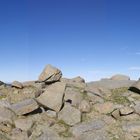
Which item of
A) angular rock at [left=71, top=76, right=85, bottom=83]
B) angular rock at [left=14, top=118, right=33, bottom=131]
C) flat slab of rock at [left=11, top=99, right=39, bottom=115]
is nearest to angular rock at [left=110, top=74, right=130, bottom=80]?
angular rock at [left=71, top=76, right=85, bottom=83]

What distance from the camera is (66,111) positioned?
2156cm

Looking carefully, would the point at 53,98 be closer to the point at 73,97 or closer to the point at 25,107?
the point at 73,97

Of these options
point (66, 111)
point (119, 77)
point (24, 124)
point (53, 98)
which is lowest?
point (24, 124)

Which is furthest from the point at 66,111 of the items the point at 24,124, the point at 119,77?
the point at 119,77

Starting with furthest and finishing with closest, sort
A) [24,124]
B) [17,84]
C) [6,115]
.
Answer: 1. [17,84]
2. [6,115]
3. [24,124]

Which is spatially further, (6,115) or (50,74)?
(50,74)

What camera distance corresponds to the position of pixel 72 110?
71.1ft

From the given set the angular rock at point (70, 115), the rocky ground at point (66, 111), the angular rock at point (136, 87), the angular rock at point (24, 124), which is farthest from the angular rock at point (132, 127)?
the angular rock at point (24, 124)

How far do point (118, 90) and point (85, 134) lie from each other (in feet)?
24.6

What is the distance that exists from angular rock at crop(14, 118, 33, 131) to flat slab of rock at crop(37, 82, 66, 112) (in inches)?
78.3

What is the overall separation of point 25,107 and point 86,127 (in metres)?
4.62

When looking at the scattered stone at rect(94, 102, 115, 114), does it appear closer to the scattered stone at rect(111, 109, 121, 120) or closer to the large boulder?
the scattered stone at rect(111, 109, 121, 120)

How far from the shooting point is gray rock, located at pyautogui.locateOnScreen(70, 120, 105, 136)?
65.0ft

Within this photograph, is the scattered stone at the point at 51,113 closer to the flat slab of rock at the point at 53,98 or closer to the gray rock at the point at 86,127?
the flat slab of rock at the point at 53,98
